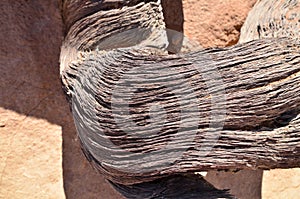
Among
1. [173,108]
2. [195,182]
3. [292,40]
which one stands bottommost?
[195,182]

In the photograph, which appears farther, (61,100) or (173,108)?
(61,100)

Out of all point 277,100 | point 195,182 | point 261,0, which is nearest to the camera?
point 277,100

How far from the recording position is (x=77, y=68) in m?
1.02

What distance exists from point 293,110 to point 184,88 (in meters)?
0.16

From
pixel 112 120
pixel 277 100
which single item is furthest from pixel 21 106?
pixel 277 100

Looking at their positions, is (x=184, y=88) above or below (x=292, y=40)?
below

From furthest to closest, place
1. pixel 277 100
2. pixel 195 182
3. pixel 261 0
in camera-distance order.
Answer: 1. pixel 261 0
2. pixel 195 182
3. pixel 277 100

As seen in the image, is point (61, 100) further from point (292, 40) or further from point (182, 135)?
point (292, 40)

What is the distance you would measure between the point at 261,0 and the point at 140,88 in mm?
362

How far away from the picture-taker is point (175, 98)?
882 mm

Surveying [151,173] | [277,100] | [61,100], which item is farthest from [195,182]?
[61,100]

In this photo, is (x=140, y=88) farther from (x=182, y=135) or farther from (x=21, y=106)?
(x=21, y=106)

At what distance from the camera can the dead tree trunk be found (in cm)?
84

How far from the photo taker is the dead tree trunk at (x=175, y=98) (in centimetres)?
84
